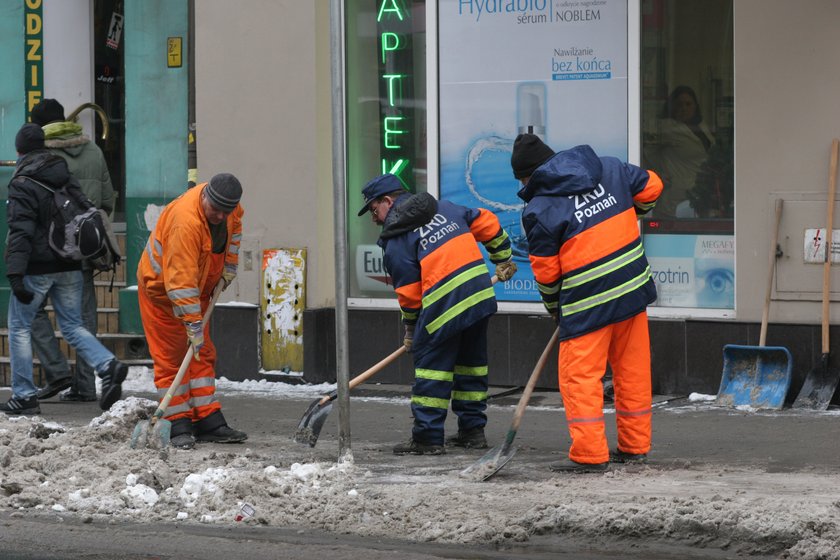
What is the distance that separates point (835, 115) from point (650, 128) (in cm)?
138

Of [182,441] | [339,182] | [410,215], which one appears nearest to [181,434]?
[182,441]

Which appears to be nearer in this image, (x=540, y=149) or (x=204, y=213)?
(x=540, y=149)

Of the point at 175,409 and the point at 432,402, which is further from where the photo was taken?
the point at 175,409

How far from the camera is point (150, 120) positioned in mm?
12359

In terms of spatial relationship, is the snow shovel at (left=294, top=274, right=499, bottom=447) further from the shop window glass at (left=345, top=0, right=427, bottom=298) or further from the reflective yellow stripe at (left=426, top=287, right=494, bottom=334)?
the shop window glass at (left=345, top=0, right=427, bottom=298)

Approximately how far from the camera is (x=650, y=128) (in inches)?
412

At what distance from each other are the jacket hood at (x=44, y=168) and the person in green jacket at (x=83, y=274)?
0.57 meters

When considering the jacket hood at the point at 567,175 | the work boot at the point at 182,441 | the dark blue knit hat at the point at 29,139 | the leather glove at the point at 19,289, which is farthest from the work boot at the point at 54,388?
the jacket hood at the point at 567,175

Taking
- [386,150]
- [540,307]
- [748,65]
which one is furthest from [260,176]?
[748,65]

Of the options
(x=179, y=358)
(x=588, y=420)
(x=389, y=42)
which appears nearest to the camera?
(x=588, y=420)

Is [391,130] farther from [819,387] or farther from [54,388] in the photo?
[819,387]

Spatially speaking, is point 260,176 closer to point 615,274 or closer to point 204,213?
point 204,213

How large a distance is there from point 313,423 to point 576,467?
169 cm

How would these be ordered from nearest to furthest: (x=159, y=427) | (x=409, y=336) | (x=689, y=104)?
1. (x=159, y=427)
2. (x=409, y=336)
3. (x=689, y=104)
